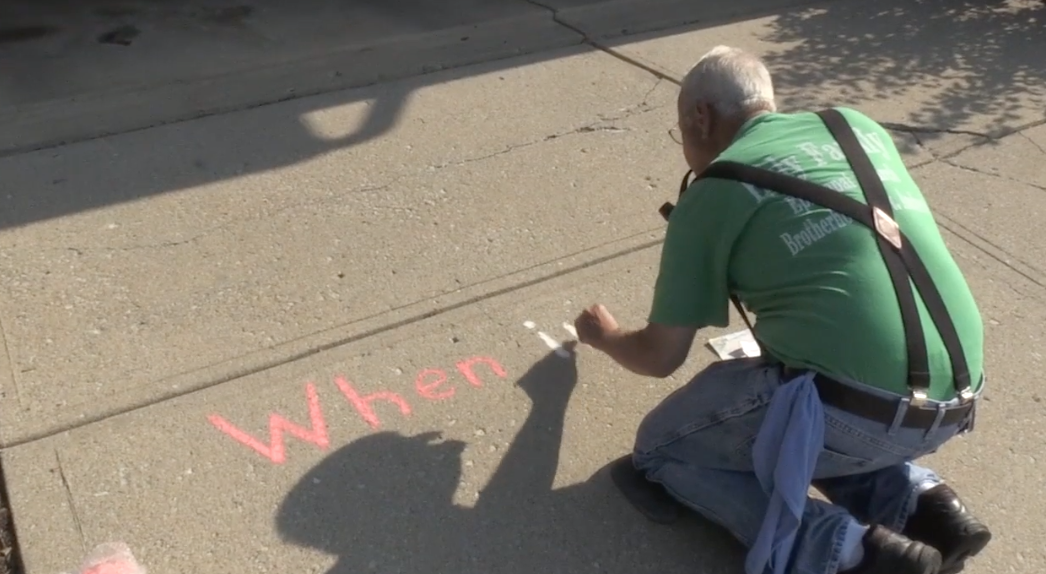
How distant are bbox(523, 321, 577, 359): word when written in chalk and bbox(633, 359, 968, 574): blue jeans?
0.66m

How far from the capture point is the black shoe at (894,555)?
2.26 meters

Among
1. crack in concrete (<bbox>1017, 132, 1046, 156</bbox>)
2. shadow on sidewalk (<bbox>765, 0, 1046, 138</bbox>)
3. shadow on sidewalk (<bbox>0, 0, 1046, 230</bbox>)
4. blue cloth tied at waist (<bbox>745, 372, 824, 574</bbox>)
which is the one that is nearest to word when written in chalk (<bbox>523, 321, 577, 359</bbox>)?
blue cloth tied at waist (<bbox>745, 372, 824, 574</bbox>)

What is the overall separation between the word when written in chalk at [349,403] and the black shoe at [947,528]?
1279mm

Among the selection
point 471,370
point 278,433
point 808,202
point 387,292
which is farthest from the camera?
point 387,292

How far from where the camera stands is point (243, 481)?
2.74 meters

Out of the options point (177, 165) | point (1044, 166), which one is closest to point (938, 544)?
point (1044, 166)

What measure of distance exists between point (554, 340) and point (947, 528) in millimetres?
1369

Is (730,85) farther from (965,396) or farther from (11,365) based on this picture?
(11,365)

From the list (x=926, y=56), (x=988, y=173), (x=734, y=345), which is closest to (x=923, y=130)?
(x=988, y=173)

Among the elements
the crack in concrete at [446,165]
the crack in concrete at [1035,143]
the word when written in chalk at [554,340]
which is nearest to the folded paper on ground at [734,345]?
the word when written in chalk at [554,340]

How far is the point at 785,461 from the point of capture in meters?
2.30

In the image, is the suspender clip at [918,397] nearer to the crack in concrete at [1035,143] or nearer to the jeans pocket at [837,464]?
the jeans pocket at [837,464]

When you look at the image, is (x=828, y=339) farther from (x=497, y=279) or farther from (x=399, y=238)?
(x=399, y=238)

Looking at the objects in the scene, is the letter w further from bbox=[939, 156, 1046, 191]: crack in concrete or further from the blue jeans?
bbox=[939, 156, 1046, 191]: crack in concrete
